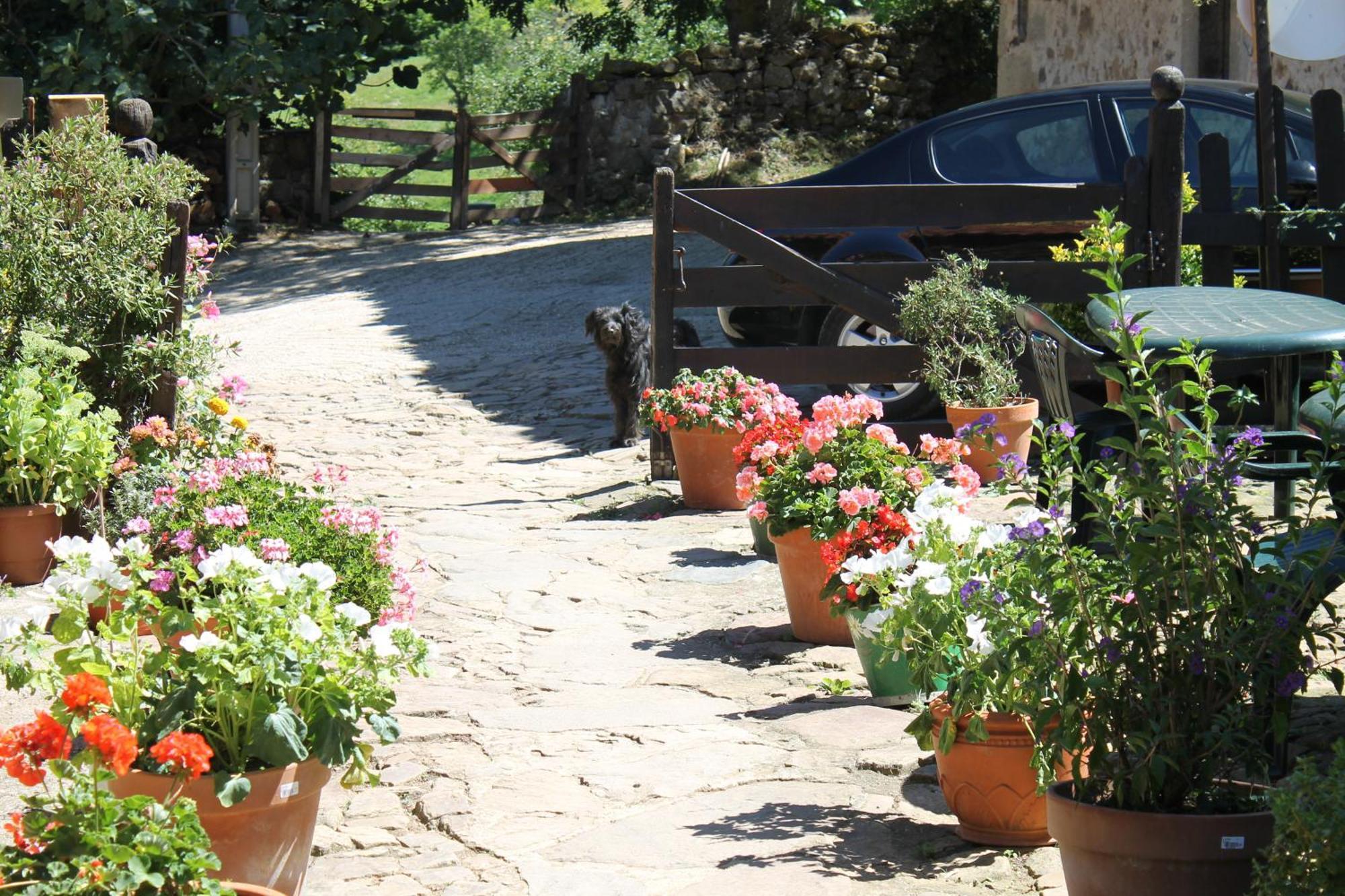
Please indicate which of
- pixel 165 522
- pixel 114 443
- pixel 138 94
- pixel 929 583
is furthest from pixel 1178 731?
pixel 138 94

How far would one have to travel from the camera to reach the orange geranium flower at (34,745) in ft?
8.18

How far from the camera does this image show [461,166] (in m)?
20.2

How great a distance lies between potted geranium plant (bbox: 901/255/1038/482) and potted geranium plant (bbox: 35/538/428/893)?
183 inches

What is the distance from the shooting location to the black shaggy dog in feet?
28.1

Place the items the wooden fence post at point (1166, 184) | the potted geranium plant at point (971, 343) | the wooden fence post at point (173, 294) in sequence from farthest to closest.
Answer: the potted geranium plant at point (971, 343) → the wooden fence post at point (1166, 184) → the wooden fence post at point (173, 294)

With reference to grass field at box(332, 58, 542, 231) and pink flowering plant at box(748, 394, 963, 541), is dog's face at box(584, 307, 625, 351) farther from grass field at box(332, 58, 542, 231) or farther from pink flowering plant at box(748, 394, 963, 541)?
grass field at box(332, 58, 542, 231)

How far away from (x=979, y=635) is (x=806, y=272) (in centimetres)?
472

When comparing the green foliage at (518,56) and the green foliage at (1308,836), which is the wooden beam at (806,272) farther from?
the green foliage at (518,56)

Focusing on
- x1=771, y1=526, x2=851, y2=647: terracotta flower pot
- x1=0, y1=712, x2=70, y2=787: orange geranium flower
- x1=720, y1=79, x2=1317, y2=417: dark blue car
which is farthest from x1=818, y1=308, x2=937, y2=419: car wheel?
x1=0, y1=712, x2=70, y2=787: orange geranium flower

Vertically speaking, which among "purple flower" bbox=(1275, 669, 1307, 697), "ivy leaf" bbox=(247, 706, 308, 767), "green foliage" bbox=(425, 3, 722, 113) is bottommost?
"ivy leaf" bbox=(247, 706, 308, 767)

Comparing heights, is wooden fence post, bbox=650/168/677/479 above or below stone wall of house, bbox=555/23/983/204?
below

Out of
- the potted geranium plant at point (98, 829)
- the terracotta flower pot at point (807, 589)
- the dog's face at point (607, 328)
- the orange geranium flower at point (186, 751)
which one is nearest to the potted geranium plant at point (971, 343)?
the dog's face at point (607, 328)

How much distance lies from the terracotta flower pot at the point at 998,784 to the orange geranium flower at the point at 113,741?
1.75 meters

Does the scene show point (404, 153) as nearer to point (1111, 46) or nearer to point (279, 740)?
point (1111, 46)
